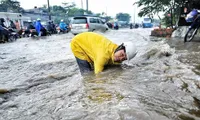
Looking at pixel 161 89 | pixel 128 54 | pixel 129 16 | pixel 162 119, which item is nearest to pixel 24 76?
pixel 128 54

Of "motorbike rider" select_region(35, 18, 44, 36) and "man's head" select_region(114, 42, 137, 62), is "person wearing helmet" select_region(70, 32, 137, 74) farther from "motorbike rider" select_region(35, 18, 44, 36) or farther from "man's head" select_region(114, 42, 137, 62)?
"motorbike rider" select_region(35, 18, 44, 36)

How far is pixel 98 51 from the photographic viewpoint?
3602 millimetres

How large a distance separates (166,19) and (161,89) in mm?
14271

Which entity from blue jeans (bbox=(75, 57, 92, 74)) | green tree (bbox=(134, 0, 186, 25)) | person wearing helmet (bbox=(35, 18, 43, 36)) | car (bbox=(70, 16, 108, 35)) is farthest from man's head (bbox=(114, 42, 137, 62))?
person wearing helmet (bbox=(35, 18, 43, 36))

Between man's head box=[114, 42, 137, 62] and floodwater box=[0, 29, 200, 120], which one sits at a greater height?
man's head box=[114, 42, 137, 62]

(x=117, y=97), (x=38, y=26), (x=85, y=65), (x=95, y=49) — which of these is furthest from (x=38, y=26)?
(x=117, y=97)

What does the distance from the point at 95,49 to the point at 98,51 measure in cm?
16

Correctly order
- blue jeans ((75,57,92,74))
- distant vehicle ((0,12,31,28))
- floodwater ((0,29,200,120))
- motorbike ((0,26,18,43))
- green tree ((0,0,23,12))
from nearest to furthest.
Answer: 1. floodwater ((0,29,200,120))
2. blue jeans ((75,57,92,74))
3. motorbike ((0,26,18,43))
4. distant vehicle ((0,12,31,28))
5. green tree ((0,0,23,12))

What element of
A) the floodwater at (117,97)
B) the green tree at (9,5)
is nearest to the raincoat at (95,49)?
the floodwater at (117,97)

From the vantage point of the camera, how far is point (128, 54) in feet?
12.2

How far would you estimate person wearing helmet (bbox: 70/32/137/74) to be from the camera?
355 cm

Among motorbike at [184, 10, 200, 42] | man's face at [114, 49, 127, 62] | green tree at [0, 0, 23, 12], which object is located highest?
green tree at [0, 0, 23, 12]

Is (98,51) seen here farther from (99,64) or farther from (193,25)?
(193,25)

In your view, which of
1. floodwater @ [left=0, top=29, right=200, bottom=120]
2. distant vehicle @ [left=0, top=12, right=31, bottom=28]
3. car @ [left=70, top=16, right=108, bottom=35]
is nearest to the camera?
floodwater @ [left=0, top=29, right=200, bottom=120]
